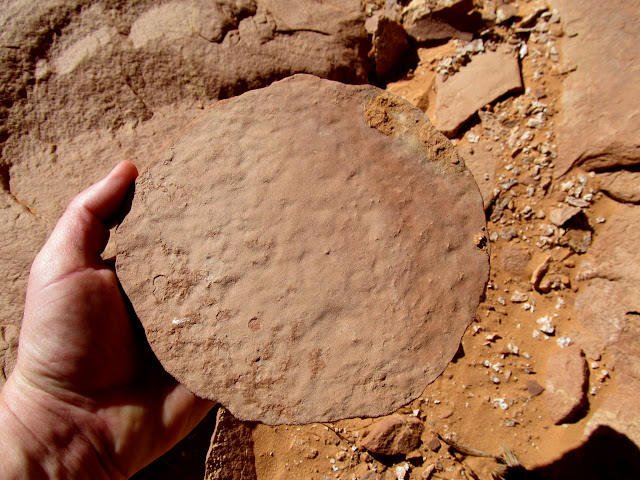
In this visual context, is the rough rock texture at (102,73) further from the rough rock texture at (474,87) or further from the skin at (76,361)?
the rough rock texture at (474,87)

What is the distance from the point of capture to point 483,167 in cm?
196

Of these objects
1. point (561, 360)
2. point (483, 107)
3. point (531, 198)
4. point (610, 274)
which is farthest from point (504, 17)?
point (561, 360)

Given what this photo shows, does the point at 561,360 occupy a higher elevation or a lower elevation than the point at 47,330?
lower

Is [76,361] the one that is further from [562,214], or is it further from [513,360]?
[562,214]

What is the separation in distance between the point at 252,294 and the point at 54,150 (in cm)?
97

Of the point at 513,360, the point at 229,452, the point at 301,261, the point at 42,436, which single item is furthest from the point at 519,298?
the point at 42,436

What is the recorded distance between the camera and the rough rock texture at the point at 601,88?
178 centimetres

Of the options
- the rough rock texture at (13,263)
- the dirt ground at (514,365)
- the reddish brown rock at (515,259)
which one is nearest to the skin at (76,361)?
the rough rock texture at (13,263)

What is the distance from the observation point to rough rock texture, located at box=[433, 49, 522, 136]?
2002 millimetres

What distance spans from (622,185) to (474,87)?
709 mm

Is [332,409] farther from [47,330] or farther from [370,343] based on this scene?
[47,330]

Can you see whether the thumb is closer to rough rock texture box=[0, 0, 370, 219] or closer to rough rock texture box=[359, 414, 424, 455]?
rough rock texture box=[0, 0, 370, 219]

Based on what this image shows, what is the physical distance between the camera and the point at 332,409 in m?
1.08

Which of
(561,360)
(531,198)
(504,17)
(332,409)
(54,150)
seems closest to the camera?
(332,409)
